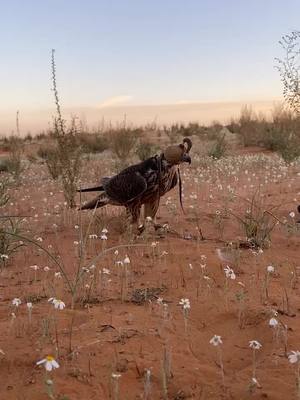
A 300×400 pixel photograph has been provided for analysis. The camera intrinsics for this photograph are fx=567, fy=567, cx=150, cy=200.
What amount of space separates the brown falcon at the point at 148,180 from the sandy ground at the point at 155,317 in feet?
1.19

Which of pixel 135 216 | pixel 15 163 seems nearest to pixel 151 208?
pixel 135 216

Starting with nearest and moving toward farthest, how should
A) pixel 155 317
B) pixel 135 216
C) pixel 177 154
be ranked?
pixel 155 317, pixel 177 154, pixel 135 216

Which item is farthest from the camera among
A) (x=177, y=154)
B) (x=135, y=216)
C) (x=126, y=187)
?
(x=135, y=216)

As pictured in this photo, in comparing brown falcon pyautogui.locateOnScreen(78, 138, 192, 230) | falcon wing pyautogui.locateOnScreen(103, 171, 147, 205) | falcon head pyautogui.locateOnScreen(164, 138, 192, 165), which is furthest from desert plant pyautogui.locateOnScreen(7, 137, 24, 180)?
falcon head pyautogui.locateOnScreen(164, 138, 192, 165)

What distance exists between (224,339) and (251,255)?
1997mm

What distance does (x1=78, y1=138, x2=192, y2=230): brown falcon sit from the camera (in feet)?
19.5

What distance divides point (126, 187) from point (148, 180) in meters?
0.28

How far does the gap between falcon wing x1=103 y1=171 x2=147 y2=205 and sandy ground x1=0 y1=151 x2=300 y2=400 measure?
15.6 inches

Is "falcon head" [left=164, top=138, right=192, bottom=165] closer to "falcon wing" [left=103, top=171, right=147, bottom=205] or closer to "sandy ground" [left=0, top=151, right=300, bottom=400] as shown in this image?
"falcon wing" [left=103, top=171, right=147, bottom=205]

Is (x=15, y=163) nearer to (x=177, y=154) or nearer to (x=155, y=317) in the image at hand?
(x=177, y=154)

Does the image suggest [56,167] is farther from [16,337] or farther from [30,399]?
[30,399]

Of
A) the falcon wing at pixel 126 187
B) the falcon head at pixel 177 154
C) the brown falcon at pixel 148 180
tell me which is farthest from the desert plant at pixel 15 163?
the falcon head at pixel 177 154

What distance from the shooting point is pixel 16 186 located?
1229 centimetres

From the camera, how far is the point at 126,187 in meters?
6.15
